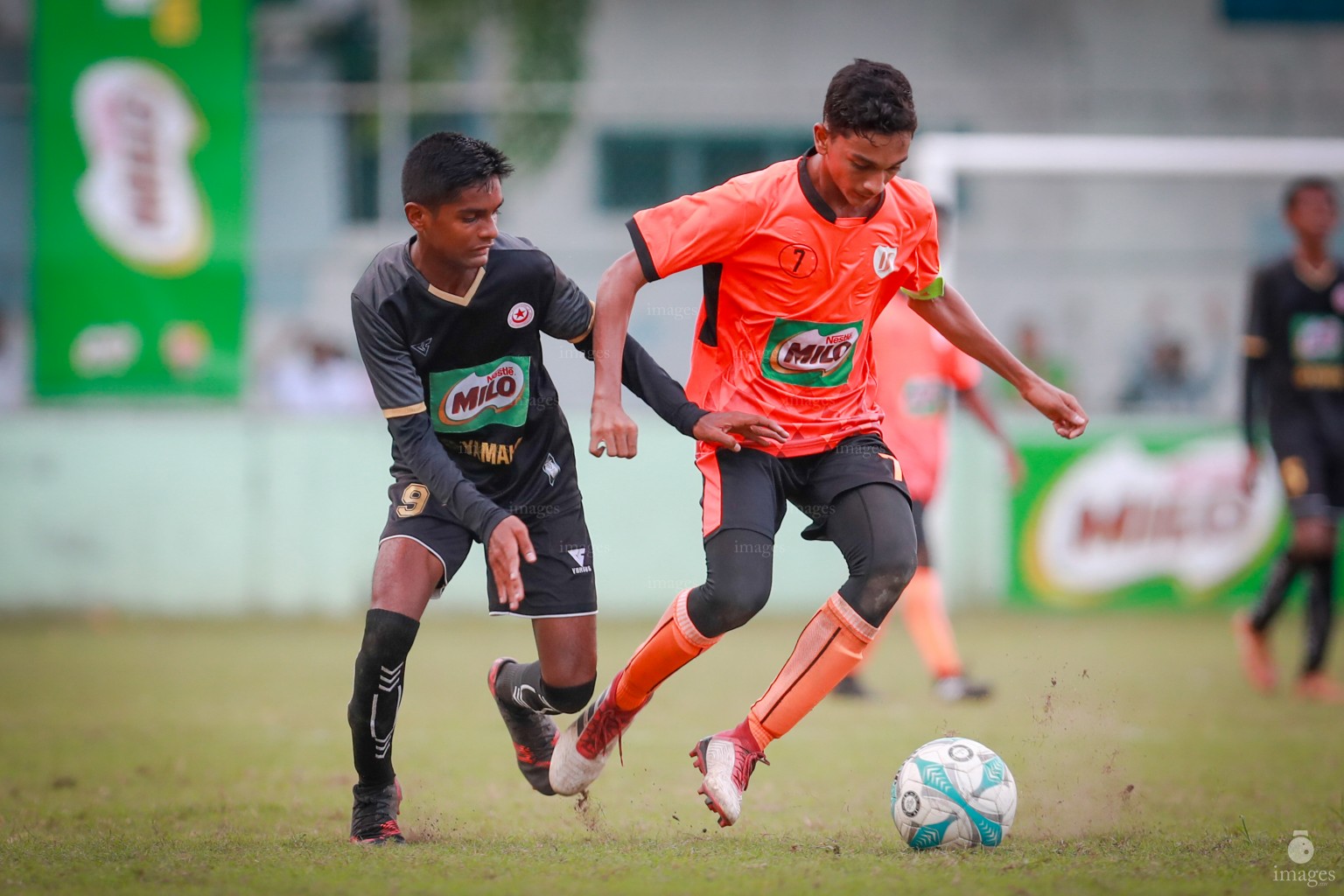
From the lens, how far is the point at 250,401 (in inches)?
456

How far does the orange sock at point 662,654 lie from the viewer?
436cm

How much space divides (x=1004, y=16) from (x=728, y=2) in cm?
360

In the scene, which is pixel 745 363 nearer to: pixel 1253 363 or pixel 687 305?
pixel 1253 363

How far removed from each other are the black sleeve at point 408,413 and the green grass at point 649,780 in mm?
1008

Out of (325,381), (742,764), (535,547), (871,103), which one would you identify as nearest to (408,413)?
(535,547)

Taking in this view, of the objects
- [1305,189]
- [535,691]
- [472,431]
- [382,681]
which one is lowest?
[535,691]

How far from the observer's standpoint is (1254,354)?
8.23 m

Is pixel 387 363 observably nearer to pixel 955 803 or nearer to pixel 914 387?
pixel 955 803

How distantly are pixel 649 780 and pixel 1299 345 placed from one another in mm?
4936

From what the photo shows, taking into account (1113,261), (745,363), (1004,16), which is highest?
(1004,16)

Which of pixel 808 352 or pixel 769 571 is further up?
pixel 808 352

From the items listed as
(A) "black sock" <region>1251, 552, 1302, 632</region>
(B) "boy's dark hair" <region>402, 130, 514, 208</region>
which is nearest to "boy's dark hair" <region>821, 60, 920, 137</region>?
(B) "boy's dark hair" <region>402, 130, 514, 208</region>

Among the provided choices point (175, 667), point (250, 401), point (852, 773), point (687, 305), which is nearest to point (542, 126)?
point (687, 305)

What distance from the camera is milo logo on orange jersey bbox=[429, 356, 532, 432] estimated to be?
14.7 ft
